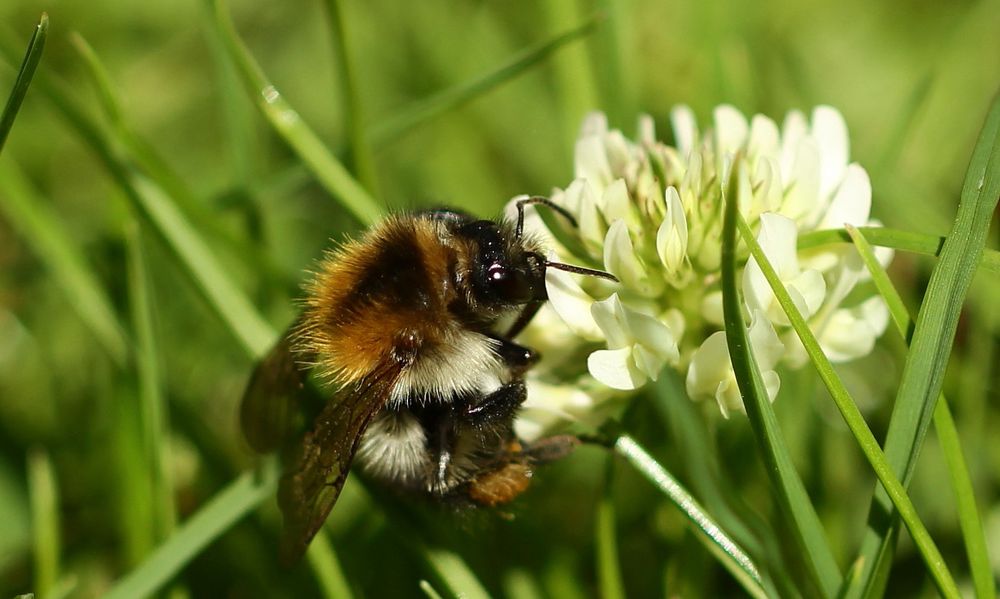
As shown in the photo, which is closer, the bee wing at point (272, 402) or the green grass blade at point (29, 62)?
the green grass blade at point (29, 62)

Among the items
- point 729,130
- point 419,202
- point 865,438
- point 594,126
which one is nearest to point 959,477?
point 865,438

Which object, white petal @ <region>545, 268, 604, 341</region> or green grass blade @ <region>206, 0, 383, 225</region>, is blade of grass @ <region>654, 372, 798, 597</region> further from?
green grass blade @ <region>206, 0, 383, 225</region>

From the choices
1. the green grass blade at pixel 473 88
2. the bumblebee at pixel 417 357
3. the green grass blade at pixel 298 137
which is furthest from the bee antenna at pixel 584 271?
the green grass blade at pixel 473 88

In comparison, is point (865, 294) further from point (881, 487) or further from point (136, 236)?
point (136, 236)

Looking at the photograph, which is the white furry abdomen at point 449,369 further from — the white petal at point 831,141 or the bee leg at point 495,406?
the white petal at point 831,141

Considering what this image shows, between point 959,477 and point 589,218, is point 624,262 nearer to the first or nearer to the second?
point 589,218

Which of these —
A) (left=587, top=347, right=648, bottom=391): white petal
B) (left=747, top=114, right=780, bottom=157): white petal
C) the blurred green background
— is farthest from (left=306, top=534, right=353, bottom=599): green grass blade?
(left=747, top=114, right=780, bottom=157): white petal
